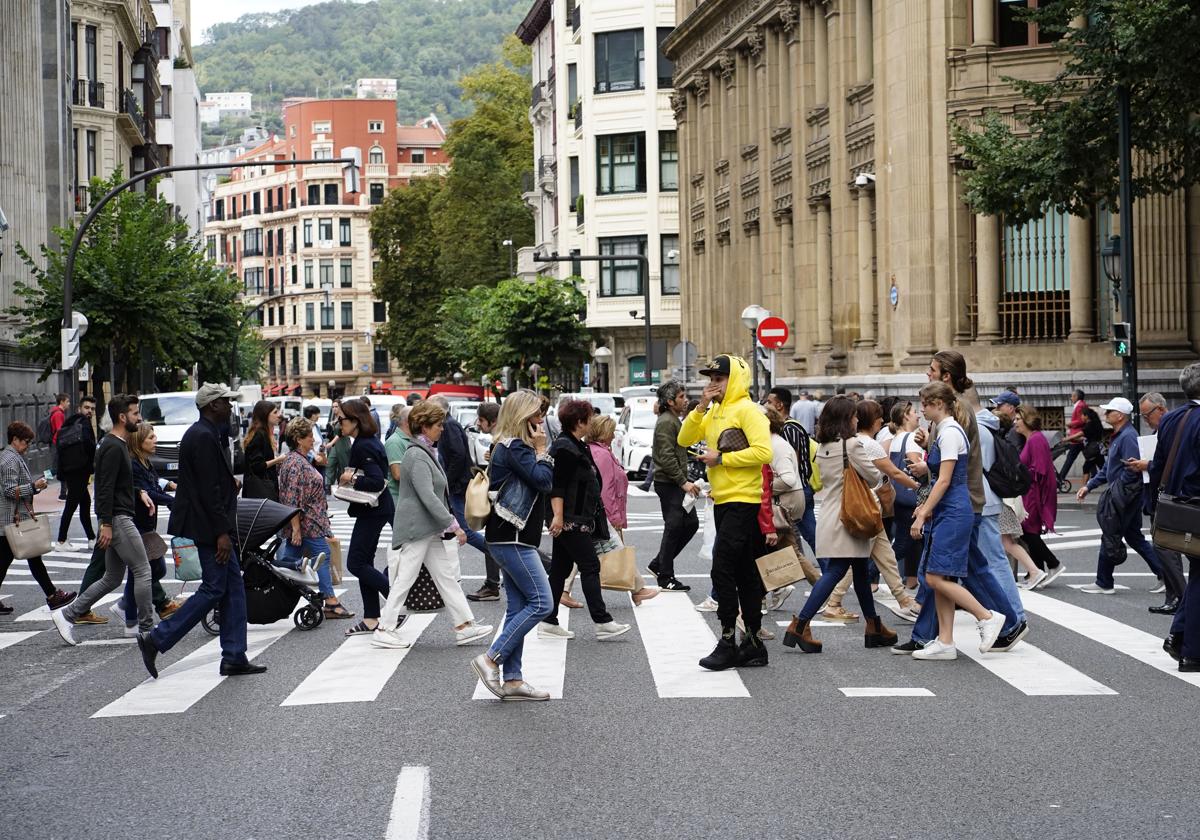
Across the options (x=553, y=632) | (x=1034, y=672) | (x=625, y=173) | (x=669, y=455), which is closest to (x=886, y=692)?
(x=1034, y=672)

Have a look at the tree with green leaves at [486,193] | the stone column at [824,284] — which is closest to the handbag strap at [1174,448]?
the stone column at [824,284]

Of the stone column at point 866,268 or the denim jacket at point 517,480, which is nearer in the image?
the denim jacket at point 517,480

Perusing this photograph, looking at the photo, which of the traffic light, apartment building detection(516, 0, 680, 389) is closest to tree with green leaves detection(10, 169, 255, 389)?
the traffic light

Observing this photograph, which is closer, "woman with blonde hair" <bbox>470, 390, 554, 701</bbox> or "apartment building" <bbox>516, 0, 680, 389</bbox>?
"woman with blonde hair" <bbox>470, 390, 554, 701</bbox>

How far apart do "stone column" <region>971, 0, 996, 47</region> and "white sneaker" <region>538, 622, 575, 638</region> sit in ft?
68.7

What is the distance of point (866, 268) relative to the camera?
36562mm

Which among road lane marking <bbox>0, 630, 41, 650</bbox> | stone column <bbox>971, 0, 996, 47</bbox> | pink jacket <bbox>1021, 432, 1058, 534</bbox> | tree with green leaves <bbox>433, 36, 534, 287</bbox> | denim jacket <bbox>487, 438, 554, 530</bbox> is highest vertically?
tree with green leaves <bbox>433, 36, 534, 287</bbox>

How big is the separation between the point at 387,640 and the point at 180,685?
191 cm

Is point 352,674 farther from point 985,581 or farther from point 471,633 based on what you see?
point 985,581

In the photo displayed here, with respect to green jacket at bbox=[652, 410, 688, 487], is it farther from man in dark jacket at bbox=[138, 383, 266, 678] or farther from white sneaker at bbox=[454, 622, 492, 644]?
man in dark jacket at bbox=[138, 383, 266, 678]

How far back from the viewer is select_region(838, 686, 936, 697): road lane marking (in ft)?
35.4

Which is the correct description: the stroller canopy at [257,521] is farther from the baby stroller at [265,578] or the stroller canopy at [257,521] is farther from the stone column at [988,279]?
the stone column at [988,279]

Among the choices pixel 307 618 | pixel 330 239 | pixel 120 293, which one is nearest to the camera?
pixel 307 618

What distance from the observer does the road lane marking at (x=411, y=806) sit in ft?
24.2
